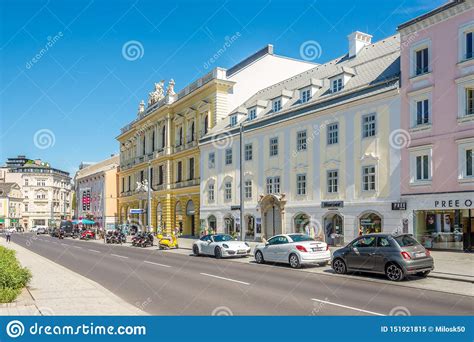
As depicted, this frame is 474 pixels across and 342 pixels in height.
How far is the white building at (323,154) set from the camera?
28.0 m

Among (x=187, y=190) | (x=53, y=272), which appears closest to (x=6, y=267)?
(x=53, y=272)

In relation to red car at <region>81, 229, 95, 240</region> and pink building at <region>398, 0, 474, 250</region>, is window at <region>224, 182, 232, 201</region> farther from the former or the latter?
red car at <region>81, 229, 95, 240</region>

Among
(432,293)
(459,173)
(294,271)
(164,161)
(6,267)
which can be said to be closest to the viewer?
(6,267)

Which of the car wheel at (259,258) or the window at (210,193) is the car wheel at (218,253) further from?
the window at (210,193)

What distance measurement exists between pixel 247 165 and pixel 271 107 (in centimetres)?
528

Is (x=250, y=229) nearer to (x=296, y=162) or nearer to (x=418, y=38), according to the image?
(x=296, y=162)

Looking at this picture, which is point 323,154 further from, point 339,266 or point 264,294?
point 264,294

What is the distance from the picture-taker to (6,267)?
1222cm

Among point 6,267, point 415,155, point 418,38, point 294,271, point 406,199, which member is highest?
point 418,38

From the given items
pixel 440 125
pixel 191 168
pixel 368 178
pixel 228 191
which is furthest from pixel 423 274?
pixel 191 168

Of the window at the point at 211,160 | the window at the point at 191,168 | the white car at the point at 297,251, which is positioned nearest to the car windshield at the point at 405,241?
the white car at the point at 297,251

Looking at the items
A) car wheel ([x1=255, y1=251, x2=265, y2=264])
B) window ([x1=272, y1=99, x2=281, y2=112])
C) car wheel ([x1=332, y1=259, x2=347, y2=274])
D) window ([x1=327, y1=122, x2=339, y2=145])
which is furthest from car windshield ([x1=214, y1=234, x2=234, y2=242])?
window ([x1=272, y1=99, x2=281, y2=112])

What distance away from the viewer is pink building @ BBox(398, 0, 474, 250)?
23.9m

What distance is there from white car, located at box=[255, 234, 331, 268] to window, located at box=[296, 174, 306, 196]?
11882 millimetres
